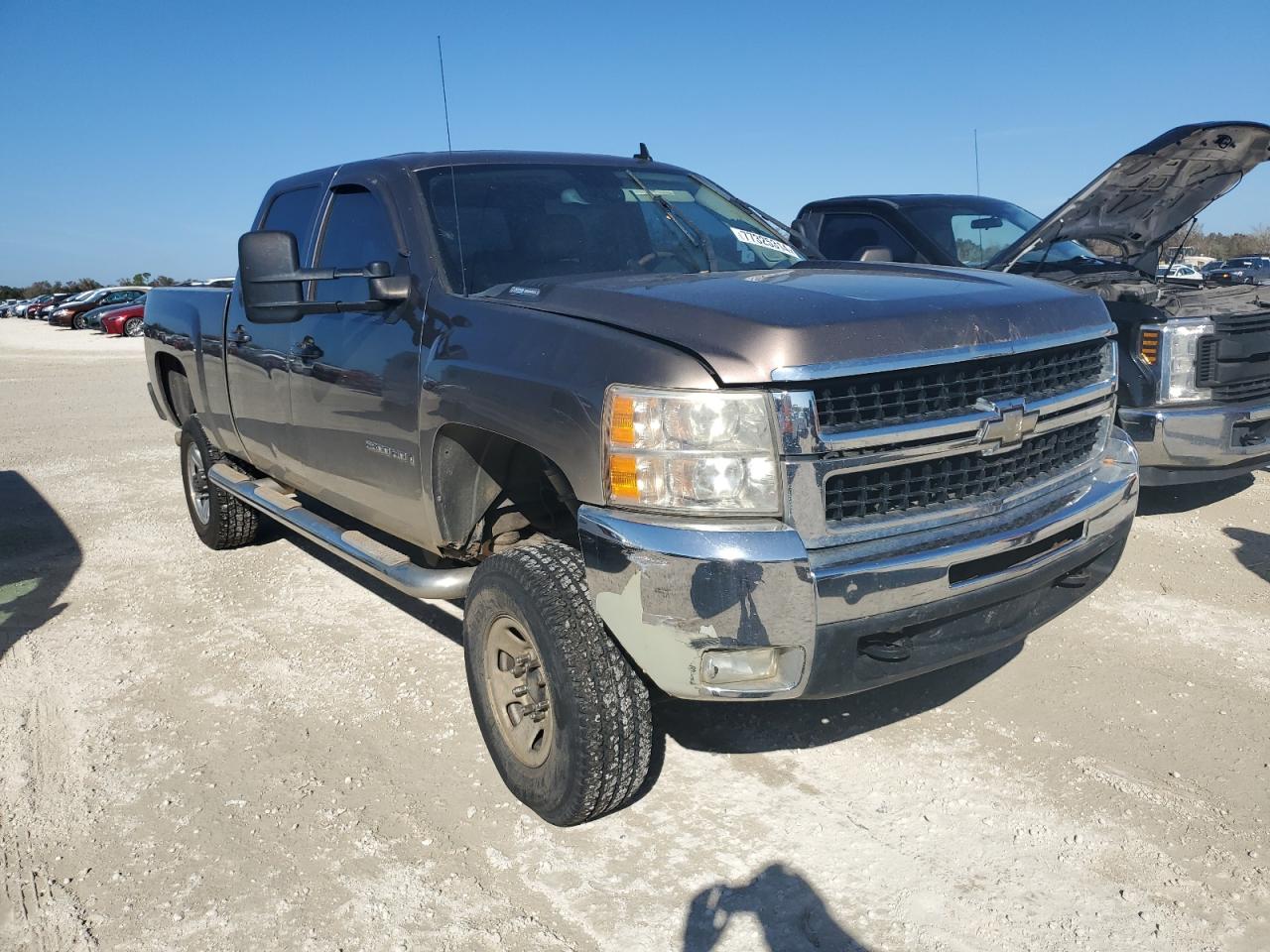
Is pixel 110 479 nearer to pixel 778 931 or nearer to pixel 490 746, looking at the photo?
pixel 490 746

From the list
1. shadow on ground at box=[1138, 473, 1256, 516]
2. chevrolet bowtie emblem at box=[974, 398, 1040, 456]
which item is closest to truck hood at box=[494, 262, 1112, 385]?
chevrolet bowtie emblem at box=[974, 398, 1040, 456]

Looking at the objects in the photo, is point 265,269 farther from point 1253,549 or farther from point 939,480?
point 1253,549

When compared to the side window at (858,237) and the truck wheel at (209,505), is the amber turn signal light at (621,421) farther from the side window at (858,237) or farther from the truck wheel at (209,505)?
the side window at (858,237)

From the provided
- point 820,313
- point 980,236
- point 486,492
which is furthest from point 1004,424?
point 980,236

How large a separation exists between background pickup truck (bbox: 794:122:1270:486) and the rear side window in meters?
2.80

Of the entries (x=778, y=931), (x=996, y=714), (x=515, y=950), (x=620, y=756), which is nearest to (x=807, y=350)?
(x=620, y=756)

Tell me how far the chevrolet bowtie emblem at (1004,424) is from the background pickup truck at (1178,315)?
2517mm

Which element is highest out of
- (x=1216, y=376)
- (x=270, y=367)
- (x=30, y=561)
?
(x=270, y=367)

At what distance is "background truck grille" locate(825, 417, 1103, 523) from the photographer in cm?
261

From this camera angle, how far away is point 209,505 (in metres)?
6.09

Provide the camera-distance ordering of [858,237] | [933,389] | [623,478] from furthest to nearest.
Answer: [858,237] < [933,389] < [623,478]

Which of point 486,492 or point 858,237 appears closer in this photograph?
point 486,492

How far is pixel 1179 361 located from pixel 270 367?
4712 millimetres

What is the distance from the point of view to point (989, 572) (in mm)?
2812
